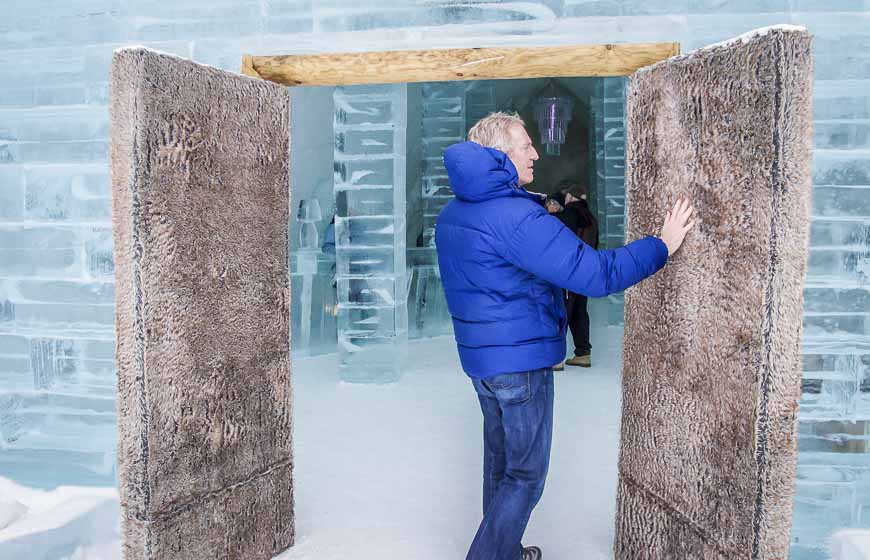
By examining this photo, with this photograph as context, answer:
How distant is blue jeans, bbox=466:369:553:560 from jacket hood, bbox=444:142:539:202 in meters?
0.49

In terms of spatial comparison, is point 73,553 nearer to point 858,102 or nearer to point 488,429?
point 488,429

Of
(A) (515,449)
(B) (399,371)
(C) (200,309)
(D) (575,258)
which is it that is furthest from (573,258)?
(B) (399,371)

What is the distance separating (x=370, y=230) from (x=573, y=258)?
3.25 m

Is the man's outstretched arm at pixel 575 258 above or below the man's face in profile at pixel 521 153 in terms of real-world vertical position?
below

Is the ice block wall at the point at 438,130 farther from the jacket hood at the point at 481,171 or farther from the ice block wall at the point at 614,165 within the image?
the jacket hood at the point at 481,171

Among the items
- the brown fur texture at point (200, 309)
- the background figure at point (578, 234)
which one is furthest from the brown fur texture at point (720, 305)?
the background figure at point (578, 234)

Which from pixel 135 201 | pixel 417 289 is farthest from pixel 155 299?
pixel 417 289

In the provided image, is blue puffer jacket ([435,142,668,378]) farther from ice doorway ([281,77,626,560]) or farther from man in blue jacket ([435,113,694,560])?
ice doorway ([281,77,626,560])

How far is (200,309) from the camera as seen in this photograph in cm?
220

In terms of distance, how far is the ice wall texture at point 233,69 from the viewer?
8.27 ft

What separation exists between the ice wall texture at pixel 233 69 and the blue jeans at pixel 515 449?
109 centimetres

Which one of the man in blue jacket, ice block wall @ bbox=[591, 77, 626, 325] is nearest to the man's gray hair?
the man in blue jacket

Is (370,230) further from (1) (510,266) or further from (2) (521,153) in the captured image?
(1) (510,266)

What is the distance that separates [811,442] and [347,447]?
6.92ft
